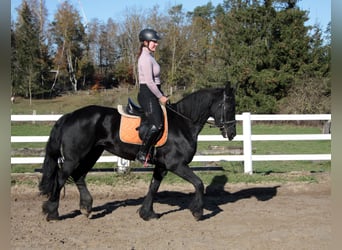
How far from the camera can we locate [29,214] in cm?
700

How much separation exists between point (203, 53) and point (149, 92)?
156ft

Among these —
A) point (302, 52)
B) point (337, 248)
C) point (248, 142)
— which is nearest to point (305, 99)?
point (302, 52)

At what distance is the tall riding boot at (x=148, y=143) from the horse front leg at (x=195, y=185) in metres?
0.50

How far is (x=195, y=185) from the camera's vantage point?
21.1ft

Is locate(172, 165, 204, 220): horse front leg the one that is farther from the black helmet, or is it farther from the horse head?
the black helmet

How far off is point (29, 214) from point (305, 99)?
29.5 meters

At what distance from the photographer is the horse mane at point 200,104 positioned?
22.2 ft

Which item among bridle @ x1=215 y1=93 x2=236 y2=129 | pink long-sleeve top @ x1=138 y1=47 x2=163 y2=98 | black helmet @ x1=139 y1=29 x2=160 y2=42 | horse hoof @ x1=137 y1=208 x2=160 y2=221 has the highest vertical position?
black helmet @ x1=139 y1=29 x2=160 y2=42

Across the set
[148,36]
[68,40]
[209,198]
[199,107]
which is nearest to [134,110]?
[199,107]

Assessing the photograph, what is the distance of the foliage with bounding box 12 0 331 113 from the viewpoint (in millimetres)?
38125

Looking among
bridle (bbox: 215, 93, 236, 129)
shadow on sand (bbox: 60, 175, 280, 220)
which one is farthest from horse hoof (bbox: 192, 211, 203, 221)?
bridle (bbox: 215, 93, 236, 129)

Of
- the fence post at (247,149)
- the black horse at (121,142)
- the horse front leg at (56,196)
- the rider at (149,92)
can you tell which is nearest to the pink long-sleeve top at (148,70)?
the rider at (149,92)

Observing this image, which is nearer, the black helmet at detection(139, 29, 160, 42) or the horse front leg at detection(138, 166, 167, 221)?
the black helmet at detection(139, 29, 160, 42)

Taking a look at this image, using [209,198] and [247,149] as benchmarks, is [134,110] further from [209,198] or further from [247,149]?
[247,149]
